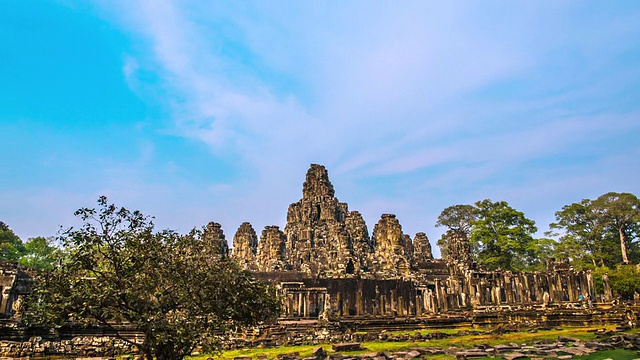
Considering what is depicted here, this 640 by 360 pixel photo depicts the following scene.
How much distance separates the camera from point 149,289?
771 cm

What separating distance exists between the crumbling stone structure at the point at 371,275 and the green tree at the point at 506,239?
502 centimetres

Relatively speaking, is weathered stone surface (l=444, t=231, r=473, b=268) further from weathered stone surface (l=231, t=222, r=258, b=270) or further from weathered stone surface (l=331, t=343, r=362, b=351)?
weathered stone surface (l=231, t=222, r=258, b=270)

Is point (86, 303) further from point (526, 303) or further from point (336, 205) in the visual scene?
point (336, 205)

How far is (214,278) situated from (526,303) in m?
22.6

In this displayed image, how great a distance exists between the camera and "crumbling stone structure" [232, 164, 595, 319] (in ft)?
72.1

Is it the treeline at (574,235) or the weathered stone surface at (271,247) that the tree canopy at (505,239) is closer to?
the treeline at (574,235)

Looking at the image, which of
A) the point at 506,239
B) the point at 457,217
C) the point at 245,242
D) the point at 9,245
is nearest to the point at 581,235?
the point at 506,239

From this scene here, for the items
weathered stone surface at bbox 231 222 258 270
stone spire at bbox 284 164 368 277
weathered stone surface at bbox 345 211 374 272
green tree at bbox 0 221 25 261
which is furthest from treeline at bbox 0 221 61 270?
weathered stone surface at bbox 345 211 374 272

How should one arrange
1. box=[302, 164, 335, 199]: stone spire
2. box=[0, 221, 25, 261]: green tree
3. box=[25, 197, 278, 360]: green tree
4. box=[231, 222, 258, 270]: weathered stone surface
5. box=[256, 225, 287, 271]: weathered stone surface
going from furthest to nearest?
box=[302, 164, 335, 199]: stone spire → box=[231, 222, 258, 270]: weathered stone surface → box=[256, 225, 287, 271]: weathered stone surface → box=[0, 221, 25, 261]: green tree → box=[25, 197, 278, 360]: green tree

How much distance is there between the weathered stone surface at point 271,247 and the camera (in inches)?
2088

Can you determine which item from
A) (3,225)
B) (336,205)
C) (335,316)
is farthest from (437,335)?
(3,225)

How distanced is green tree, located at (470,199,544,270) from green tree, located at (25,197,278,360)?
39.5 meters

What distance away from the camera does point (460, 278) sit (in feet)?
90.0

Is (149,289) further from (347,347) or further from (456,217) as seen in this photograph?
(456,217)
